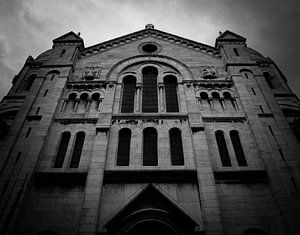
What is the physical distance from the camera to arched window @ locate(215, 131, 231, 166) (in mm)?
13367

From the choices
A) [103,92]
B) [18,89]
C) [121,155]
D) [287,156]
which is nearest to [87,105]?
[103,92]

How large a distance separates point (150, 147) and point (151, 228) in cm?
442

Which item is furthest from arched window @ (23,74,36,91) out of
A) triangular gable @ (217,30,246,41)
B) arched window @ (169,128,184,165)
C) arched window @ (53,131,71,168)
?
triangular gable @ (217,30,246,41)

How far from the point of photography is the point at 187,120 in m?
15.2

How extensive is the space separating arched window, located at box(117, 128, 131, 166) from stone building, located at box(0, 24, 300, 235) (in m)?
0.06

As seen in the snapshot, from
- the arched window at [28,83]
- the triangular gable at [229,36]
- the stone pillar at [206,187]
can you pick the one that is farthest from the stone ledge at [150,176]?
the triangular gable at [229,36]

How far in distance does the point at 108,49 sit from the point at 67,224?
14.9m

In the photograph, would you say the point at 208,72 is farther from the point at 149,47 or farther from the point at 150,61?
the point at 149,47

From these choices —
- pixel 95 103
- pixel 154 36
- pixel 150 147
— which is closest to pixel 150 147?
pixel 150 147

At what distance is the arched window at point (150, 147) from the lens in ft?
44.0

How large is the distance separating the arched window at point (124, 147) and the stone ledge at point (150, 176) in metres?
0.96

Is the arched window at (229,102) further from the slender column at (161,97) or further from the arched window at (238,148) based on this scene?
the slender column at (161,97)

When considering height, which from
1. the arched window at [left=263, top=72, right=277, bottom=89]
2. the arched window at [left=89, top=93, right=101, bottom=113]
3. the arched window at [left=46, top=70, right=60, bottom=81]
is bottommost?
the arched window at [left=89, top=93, right=101, bottom=113]

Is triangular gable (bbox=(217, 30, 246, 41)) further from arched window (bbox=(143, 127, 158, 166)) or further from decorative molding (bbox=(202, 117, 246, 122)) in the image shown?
arched window (bbox=(143, 127, 158, 166))
